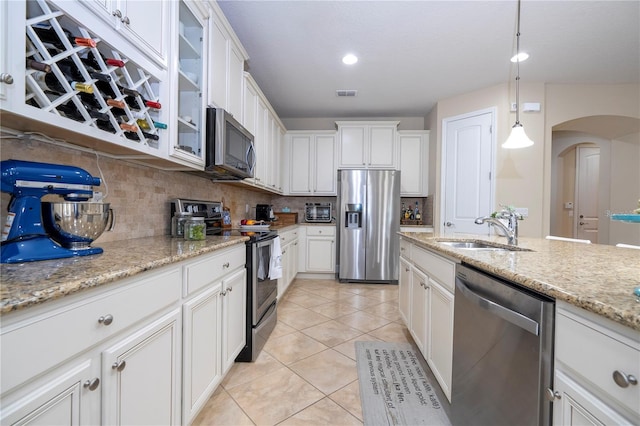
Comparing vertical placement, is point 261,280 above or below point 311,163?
below

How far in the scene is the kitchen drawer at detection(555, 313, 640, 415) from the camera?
51cm

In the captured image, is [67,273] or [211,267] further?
[211,267]

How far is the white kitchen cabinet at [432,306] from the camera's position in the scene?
1366mm

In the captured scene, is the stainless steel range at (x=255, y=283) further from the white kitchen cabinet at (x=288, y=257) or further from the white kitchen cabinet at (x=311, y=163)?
the white kitchen cabinet at (x=311, y=163)

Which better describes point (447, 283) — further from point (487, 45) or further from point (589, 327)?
point (487, 45)

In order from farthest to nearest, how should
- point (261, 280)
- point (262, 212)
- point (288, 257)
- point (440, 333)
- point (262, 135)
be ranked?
point (262, 212), point (288, 257), point (262, 135), point (261, 280), point (440, 333)

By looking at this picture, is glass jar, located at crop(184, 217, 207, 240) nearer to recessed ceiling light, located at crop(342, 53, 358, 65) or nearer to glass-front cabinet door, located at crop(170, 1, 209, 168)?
glass-front cabinet door, located at crop(170, 1, 209, 168)

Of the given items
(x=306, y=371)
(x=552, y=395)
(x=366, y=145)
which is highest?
(x=366, y=145)

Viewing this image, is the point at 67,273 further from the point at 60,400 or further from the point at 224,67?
the point at 224,67

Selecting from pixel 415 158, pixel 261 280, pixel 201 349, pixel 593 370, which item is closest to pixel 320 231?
pixel 415 158

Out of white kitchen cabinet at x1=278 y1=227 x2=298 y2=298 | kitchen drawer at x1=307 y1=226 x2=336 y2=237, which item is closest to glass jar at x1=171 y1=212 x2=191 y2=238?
white kitchen cabinet at x1=278 y1=227 x2=298 y2=298

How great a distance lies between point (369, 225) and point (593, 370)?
3396 mm

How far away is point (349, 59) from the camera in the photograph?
9.37 ft

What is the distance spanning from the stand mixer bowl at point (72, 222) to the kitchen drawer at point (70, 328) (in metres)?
0.32
